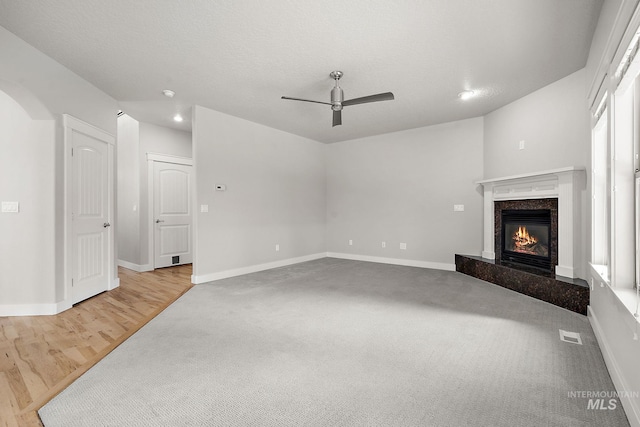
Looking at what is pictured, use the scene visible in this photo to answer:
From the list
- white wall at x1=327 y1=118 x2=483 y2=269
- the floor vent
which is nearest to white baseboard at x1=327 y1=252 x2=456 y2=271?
white wall at x1=327 y1=118 x2=483 y2=269

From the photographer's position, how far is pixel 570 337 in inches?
99.3

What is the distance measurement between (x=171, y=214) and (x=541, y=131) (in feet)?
20.4

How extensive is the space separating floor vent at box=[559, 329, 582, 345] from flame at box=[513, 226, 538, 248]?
1.85 metres

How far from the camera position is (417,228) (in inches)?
230

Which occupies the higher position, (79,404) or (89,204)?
(89,204)

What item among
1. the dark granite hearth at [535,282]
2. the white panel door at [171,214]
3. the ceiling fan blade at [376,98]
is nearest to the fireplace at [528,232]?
the dark granite hearth at [535,282]

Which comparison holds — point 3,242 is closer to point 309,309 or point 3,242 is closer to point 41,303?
point 41,303

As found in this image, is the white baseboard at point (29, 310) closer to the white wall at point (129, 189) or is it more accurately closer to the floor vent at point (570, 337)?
the white wall at point (129, 189)

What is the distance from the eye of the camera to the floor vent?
244cm

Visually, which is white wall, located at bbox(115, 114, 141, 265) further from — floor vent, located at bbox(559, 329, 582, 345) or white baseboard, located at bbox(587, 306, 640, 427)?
white baseboard, located at bbox(587, 306, 640, 427)

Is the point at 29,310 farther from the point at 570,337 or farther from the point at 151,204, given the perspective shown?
the point at 570,337

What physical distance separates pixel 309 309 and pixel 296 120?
334 cm

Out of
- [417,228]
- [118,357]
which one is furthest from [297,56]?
[417,228]

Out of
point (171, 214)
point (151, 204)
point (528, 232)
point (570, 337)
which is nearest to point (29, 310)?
point (151, 204)
